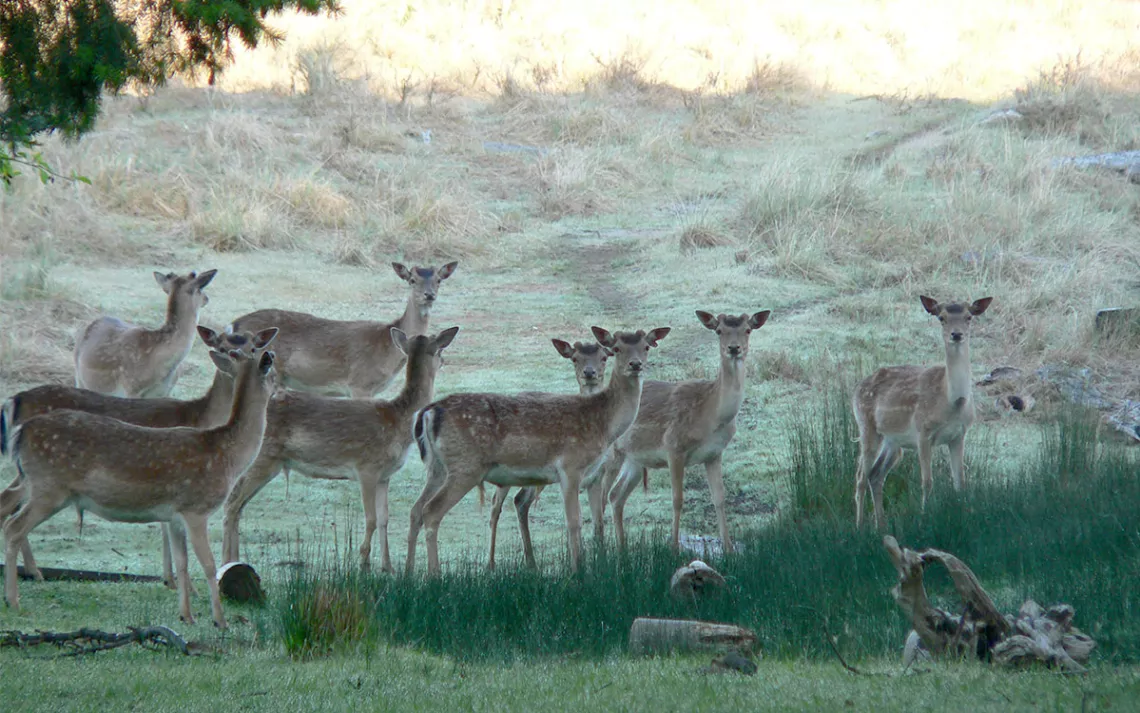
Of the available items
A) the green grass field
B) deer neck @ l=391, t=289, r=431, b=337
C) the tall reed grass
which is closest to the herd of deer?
the green grass field

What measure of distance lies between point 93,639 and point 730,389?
19.3ft

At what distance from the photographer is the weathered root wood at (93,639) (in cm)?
698

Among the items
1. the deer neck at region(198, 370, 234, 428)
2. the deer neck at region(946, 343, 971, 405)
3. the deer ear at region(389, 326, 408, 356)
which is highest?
the deer ear at region(389, 326, 408, 356)

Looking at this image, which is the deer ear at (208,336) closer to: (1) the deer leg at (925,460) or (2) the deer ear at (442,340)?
(2) the deer ear at (442,340)

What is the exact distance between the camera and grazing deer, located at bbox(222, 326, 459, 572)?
34.9 feet

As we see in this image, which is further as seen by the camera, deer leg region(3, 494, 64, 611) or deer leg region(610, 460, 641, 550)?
deer leg region(610, 460, 641, 550)

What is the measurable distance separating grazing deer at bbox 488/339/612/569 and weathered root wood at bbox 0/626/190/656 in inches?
149

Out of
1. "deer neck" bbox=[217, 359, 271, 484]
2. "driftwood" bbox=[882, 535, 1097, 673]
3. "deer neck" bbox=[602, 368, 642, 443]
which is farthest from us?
"deer neck" bbox=[602, 368, 642, 443]

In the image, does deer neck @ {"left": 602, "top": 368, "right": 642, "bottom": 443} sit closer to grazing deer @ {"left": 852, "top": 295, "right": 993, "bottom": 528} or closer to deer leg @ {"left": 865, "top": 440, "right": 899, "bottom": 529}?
grazing deer @ {"left": 852, "top": 295, "right": 993, "bottom": 528}

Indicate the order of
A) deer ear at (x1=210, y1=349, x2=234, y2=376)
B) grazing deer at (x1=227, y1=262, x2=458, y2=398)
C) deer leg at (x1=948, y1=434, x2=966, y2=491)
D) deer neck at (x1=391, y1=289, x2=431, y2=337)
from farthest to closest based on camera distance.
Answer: deer neck at (x1=391, y1=289, x2=431, y2=337) < grazing deer at (x1=227, y1=262, x2=458, y2=398) < deer leg at (x1=948, y1=434, x2=966, y2=491) < deer ear at (x1=210, y1=349, x2=234, y2=376)

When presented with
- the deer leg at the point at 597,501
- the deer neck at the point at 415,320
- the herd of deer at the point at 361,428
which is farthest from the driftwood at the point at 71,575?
the deer neck at the point at 415,320

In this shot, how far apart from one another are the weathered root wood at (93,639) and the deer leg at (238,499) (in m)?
3.07

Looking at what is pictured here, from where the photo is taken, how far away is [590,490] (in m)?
11.7

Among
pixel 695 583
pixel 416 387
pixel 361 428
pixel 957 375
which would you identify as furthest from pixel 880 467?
pixel 361 428
